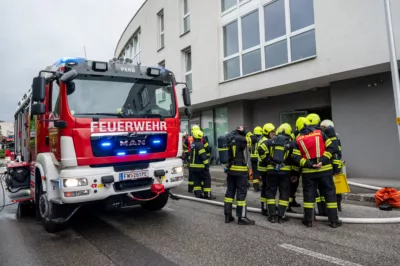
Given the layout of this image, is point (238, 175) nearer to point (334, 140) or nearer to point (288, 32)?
point (334, 140)

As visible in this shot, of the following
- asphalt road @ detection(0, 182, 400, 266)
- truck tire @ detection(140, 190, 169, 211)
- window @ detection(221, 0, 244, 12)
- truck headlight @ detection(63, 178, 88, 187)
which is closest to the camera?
asphalt road @ detection(0, 182, 400, 266)

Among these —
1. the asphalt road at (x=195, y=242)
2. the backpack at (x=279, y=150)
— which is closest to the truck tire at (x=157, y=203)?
the asphalt road at (x=195, y=242)

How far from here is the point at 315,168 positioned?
5137 millimetres

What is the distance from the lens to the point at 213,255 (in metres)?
3.98

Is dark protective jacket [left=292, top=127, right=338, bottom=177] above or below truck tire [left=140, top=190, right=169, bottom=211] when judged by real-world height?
above

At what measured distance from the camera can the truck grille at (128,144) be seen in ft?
15.9

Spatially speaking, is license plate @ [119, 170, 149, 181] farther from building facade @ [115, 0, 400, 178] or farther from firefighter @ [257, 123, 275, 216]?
building facade @ [115, 0, 400, 178]

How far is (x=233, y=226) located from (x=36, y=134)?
420 centimetres

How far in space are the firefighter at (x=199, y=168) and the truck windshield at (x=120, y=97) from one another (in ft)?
7.36

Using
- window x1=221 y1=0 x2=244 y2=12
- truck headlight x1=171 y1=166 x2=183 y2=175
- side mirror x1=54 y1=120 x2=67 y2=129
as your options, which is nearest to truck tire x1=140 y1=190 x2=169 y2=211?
truck headlight x1=171 y1=166 x2=183 y2=175

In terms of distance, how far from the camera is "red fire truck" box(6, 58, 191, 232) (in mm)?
4734

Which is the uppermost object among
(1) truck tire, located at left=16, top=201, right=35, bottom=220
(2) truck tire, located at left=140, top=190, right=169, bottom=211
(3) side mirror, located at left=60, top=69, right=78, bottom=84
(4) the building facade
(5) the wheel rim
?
(4) the building facade

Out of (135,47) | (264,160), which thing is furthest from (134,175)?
(135,47)

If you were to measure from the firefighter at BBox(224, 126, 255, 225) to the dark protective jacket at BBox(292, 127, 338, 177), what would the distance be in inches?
35.7
